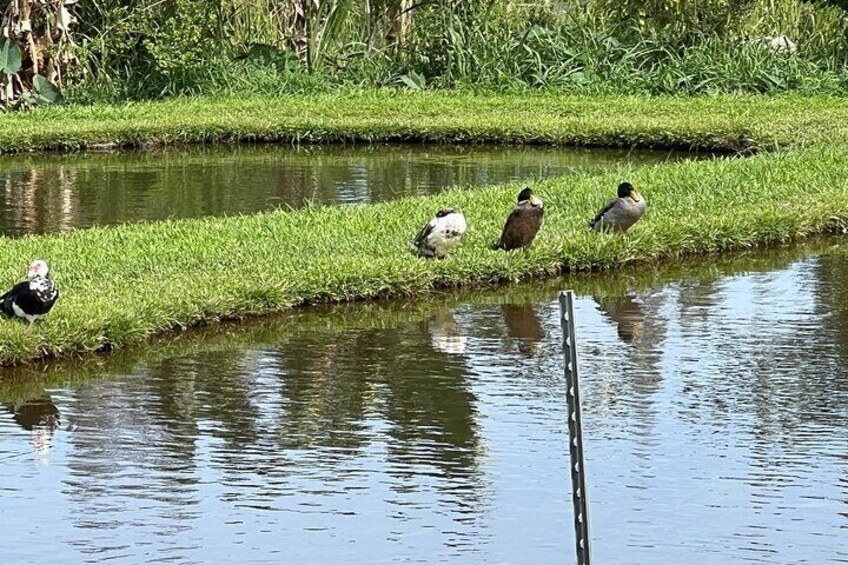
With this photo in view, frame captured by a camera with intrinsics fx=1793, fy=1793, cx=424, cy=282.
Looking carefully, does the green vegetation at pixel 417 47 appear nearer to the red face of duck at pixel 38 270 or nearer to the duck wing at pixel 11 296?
the duck wing at pixel 11 296

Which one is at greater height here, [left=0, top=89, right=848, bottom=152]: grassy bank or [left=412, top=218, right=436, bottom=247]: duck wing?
[left=0, top=89, right=848, bottom=152]: grassy bank

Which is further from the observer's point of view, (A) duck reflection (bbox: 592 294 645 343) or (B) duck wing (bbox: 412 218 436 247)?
(B) duck wing (bbox: 412 218 436 247)

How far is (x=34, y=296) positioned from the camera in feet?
28.4

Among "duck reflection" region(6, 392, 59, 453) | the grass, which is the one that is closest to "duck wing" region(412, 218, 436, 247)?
the grass

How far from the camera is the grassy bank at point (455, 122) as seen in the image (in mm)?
18155

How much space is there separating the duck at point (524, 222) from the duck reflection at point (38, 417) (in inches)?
139

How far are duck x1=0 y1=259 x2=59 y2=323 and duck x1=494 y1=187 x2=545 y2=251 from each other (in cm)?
318

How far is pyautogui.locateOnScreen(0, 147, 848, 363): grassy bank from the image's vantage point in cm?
946

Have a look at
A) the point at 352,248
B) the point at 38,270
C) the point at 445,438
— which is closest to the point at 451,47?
the point at 352,248

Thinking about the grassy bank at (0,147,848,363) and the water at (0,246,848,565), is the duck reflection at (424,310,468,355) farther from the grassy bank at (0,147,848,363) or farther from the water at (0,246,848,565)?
the grassy bank at (0,147,848,363)

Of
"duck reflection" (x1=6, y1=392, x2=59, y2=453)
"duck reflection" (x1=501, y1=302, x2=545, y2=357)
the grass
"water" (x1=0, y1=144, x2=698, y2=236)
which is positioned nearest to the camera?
"duck reflection" (x1=6, y1=392, x2=59, y2=453)

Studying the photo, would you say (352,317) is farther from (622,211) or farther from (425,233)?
(622,211)

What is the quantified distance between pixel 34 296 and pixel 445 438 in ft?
7.59

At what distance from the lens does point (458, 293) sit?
10688 mm
